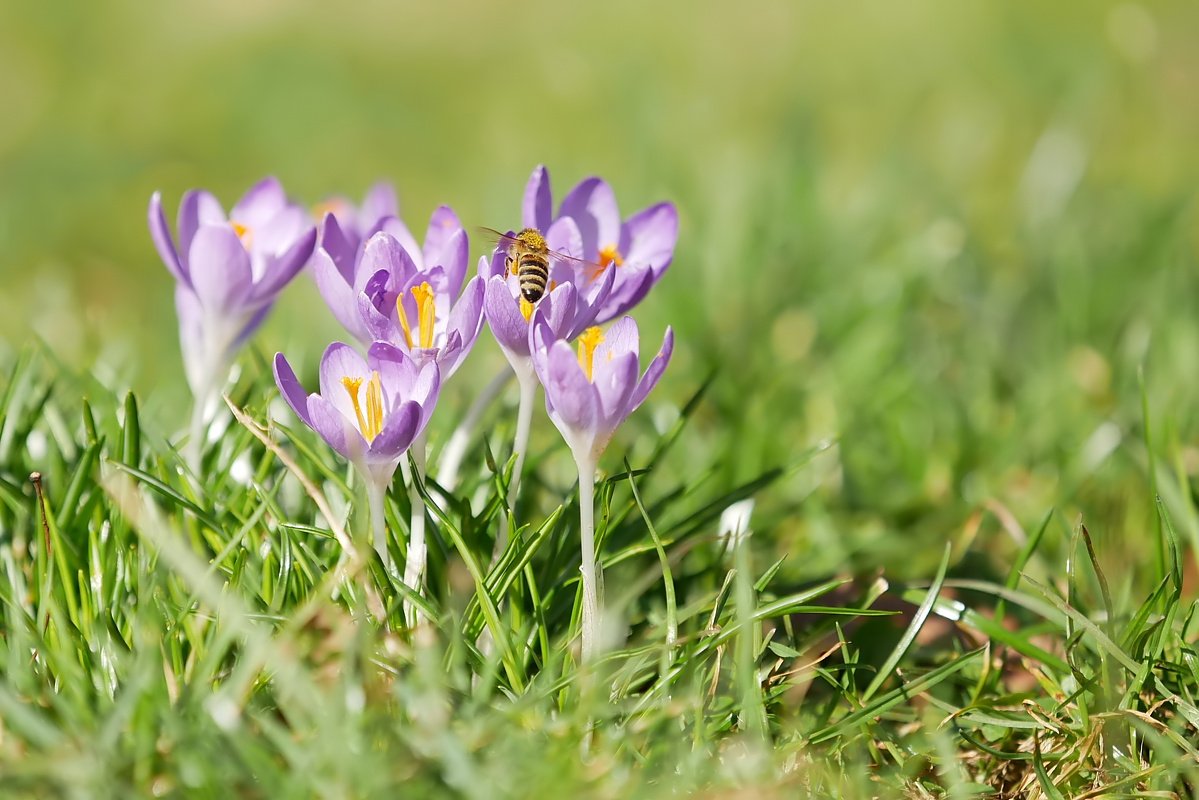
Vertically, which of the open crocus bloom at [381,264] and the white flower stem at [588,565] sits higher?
the open crocus bloom at [381,264]

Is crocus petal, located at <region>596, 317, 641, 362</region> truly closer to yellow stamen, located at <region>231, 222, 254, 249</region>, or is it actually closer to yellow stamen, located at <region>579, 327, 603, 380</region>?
yellow stamen, located at <region>579, 327, 603, 380</region>

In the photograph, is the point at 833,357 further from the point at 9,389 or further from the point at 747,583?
the point at 9,389

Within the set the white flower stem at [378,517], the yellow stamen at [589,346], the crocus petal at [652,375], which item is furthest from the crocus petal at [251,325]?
the crocus petal at [652,375]

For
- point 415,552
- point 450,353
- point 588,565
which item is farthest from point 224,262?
point 588,565

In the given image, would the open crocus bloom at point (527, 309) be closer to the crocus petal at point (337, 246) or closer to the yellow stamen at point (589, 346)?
the yellow stamen at point (589, 346)

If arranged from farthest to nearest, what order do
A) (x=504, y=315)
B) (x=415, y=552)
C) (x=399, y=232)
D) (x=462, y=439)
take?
(x=462, y=439)
(x=399, y=232)
(x=415, y=552)
(x=504, y=315)

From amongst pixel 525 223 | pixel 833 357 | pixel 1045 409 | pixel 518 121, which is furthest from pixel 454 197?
pixel 525 223

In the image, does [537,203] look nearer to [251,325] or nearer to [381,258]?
[381,258]
